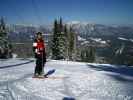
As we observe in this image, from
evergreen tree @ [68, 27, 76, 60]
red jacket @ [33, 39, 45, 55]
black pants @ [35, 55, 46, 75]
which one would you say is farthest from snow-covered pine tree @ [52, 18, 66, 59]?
red jacket @ [33, 39, 45, 55]

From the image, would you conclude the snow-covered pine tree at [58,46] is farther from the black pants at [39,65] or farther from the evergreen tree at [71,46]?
the black pants at [39,65]

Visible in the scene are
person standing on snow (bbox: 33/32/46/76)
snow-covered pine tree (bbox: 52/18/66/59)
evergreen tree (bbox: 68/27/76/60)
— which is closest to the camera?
person standing on snow (bbox: 33/32/46/76)

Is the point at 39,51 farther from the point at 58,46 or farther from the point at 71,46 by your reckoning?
the point at 71,46

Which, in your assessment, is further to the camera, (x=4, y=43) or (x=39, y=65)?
(x=4, y=43)

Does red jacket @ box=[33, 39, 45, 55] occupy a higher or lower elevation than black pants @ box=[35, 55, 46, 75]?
higher

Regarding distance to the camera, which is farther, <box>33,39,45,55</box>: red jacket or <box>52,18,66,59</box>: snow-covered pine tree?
<box>52,18,66,59</box>: snow-covered pine tree

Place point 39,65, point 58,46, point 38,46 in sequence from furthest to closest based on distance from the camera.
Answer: point 58,46 < point 39,65 < point 38,46

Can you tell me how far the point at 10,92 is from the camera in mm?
9227

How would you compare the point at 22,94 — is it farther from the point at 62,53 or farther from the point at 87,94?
the point at 62,53

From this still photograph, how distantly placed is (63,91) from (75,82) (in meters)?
2.24

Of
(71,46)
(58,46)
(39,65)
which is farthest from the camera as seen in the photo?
(71,46)

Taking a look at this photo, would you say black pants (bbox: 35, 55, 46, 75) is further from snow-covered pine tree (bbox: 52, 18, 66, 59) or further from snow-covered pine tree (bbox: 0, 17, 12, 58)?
snow-covered pine tree (bbox: 0, 17, 12, 58)

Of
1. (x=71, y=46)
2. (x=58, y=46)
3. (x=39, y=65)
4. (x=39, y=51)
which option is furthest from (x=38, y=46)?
(x=71, y=46)

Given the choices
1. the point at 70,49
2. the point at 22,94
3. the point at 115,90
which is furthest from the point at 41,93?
the point at 70,49
